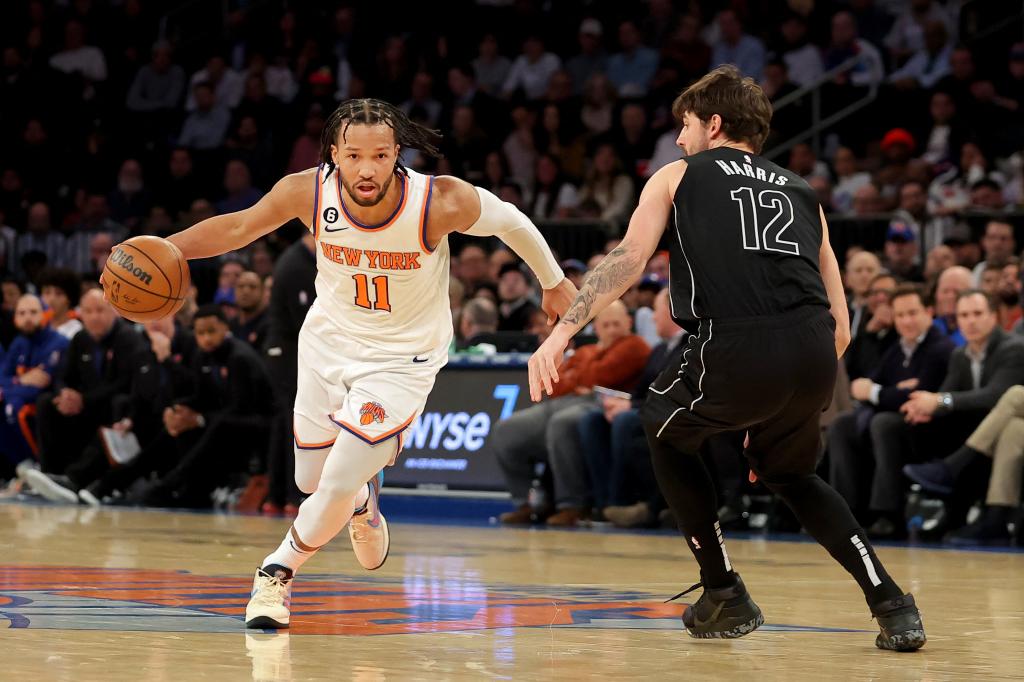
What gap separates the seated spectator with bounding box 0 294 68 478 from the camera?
15.6 m

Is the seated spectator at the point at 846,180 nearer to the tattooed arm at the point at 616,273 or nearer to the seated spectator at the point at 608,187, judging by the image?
the seated spectator at the point at 608,187

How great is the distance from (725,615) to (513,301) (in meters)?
9.55

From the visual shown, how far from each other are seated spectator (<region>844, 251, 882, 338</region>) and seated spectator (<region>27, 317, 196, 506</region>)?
5.77 meters

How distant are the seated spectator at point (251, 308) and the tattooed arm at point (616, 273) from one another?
929 centimetres

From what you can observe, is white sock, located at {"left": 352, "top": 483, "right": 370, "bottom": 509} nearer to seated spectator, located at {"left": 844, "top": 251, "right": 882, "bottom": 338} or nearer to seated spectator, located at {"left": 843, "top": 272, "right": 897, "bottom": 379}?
seated spectator, located at {"left": 843, "top": 272, "right": 897, "bottom": 379}

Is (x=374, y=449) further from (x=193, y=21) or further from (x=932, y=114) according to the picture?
(x=193, y=21)

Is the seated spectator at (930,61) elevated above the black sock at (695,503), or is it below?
above

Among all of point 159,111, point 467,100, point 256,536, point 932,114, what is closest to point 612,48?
point 467,100

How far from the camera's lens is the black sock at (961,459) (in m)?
10.8

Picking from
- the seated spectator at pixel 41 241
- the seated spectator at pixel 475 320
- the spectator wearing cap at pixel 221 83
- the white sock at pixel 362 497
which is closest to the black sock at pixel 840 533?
the white sock at pixel 362 497

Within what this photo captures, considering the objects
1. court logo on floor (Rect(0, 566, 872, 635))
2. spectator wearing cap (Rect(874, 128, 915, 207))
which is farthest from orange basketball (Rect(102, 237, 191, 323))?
spectator wearing cap (Rect(874, 128, 915, 207))

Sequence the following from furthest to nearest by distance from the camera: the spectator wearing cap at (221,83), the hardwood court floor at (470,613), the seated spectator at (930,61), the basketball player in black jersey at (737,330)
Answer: the spectator wearing cap at (221,83) → the seated spectator at (930,61) → the basketball player in black jersey at (737,330) → the hardwood court floor at (470,613)

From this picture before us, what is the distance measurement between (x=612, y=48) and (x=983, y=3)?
4.84 meters

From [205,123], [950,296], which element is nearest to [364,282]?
[950,296]
